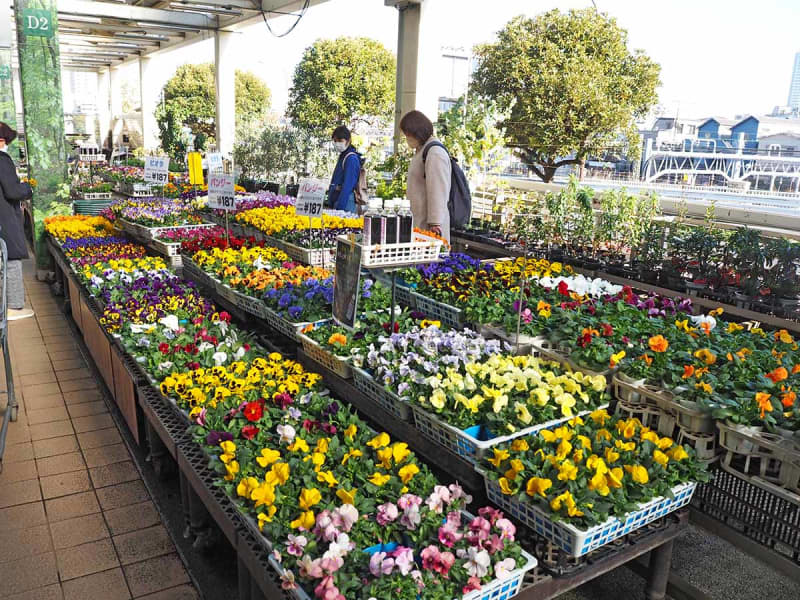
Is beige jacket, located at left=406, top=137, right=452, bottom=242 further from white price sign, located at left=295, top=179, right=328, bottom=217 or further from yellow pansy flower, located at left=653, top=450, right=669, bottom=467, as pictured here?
yellow pansy flower, located at left=653, top=450, right=669, bottom=467

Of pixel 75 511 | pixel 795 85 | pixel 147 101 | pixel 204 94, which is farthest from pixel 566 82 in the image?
pixel 204 94

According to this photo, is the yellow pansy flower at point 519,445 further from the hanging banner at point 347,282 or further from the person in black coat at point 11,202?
the person in black coat at point 11,202

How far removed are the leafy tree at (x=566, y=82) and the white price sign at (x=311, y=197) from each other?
30.1 feet

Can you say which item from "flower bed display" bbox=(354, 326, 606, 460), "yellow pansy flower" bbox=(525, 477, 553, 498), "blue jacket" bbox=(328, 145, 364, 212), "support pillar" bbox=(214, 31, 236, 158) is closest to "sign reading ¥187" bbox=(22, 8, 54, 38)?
"blue jacket" bbox=(328, 145, 364, 212)

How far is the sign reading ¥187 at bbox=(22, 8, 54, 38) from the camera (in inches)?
278

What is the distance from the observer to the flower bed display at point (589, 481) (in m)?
1.83

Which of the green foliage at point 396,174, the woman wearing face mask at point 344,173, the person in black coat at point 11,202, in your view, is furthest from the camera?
the green foliage at point 396,174

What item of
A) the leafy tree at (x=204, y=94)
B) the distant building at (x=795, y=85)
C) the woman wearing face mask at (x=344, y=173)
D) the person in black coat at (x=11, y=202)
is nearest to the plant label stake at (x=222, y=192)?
the woman wearing face mask at (x=344, y=173)

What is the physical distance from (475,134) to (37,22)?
17.3 ft

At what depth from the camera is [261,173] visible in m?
14.4

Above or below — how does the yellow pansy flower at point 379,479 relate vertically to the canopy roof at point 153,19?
below

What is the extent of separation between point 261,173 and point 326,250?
10.1 meters

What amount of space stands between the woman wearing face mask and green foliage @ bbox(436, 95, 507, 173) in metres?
2.40

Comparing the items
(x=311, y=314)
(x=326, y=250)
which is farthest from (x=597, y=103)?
(x=311, y=314)
